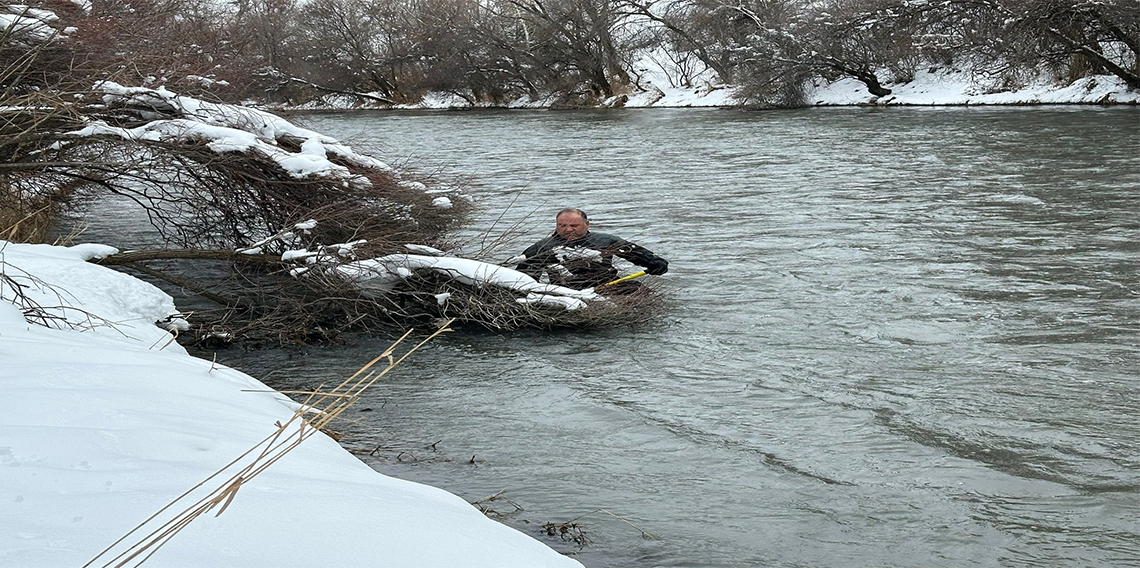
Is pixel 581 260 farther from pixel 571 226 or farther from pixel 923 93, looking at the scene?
pixel 923 93

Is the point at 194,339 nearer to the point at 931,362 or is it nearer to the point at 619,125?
the point at 931,362

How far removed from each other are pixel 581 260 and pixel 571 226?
0.33 meters

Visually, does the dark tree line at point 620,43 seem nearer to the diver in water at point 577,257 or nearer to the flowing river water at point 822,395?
the diver in water at point 577,257

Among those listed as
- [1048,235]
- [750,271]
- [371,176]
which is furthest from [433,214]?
[1048,235]

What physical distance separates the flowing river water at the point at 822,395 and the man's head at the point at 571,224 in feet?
2.22

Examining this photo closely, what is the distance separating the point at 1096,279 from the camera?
10359 millimetres

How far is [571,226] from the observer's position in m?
10.1

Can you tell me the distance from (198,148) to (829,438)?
6326 mm

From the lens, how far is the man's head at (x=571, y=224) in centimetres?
1012

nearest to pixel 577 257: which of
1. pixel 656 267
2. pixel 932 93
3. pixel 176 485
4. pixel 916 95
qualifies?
pixel 656 267

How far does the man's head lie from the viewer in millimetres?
10117

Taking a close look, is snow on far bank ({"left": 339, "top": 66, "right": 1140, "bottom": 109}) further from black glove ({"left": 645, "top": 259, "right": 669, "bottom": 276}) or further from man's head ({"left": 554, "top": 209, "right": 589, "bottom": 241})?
man's head ({"left": 554, "top": 209, "right": 589, "bottom": 241})

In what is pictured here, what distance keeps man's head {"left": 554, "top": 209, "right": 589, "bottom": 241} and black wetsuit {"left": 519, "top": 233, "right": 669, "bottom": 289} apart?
47mm

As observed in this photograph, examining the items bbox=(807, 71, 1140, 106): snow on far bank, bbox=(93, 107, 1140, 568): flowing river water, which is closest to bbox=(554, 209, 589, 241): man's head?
bbox=(93, 107, 1140, 568): flowing river water
